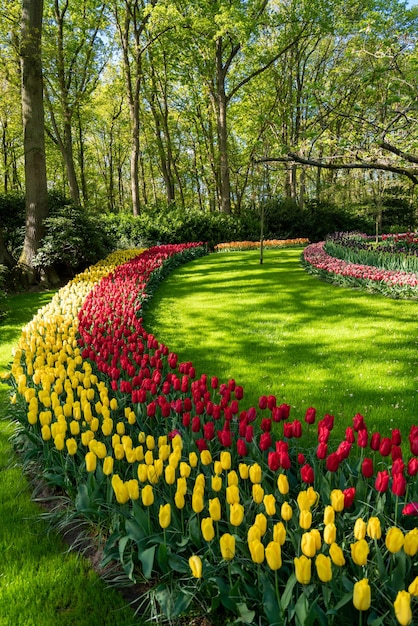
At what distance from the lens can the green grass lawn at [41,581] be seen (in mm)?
2168

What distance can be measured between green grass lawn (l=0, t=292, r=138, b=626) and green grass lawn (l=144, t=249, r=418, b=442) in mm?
2409

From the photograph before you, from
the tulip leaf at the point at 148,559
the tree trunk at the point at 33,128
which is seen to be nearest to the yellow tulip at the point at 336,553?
the tulip leaf at the point at 148,559

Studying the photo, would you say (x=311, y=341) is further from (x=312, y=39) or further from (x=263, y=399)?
(x=312, y=39)

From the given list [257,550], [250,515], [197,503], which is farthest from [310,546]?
[250,515]

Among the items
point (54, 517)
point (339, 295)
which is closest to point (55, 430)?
point (54, 517)

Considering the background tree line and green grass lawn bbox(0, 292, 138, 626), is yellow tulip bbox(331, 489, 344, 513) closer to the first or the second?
green grass lawn bbox(0, 292, 138, 626)

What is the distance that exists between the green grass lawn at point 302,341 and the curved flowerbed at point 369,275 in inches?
14.4

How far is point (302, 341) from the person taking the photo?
675 cm

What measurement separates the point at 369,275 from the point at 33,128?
32.4 feet

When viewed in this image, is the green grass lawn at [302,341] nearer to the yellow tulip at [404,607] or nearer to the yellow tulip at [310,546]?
the yellow tulip at [310,546]

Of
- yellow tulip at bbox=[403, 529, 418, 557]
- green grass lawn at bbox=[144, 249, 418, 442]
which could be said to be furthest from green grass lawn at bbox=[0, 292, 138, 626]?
green grass lawn at bbox=[144, 249, 418, 442]

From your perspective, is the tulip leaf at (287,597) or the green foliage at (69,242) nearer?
the tulip leaf at (287,597)

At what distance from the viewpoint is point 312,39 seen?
90.8 ft

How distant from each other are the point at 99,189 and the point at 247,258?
34.1 m
